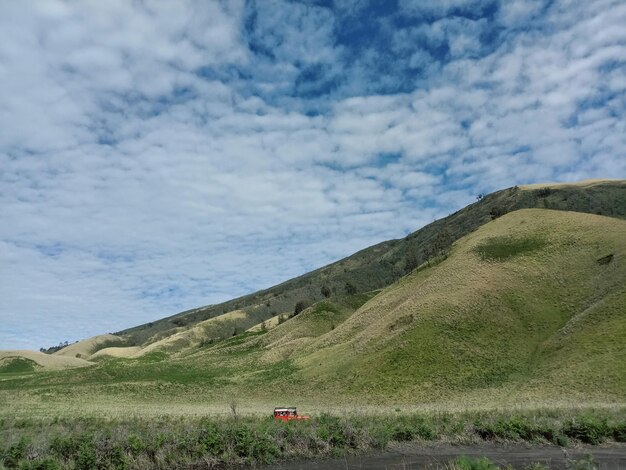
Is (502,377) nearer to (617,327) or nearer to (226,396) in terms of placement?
(617,327)

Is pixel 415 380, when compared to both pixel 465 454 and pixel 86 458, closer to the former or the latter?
pixel 465 454

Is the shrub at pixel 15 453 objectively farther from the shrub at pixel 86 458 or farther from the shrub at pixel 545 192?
the shrub at pixel 545 192

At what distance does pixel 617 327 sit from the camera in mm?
49781

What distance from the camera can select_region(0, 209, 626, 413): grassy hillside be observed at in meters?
47.8

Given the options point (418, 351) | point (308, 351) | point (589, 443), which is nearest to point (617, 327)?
point (418, 351)

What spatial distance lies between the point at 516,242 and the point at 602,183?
444 feet

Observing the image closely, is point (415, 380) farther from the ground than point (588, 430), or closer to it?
closer to it

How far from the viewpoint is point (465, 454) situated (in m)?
19.1

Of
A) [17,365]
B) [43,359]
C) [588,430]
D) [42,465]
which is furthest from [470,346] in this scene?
[43,359]

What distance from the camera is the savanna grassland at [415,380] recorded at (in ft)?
64.1

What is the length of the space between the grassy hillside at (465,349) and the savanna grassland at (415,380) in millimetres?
281

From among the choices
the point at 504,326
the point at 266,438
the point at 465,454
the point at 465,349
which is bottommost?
the point at 465,454

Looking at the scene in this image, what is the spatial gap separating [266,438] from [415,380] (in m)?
38.0

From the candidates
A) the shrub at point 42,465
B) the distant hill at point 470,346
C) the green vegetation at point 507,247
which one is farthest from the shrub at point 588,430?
the green vegetation at point 507,247
